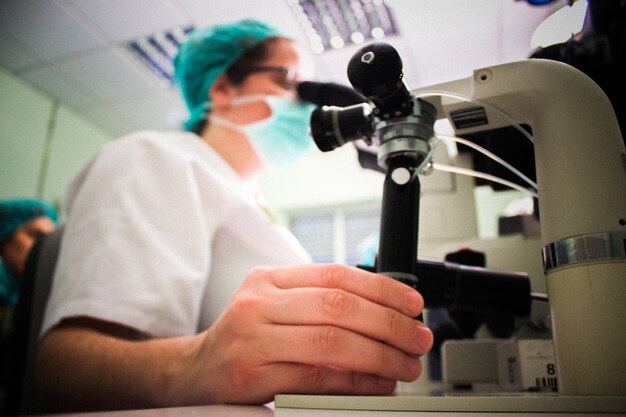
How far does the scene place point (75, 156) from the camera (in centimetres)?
337

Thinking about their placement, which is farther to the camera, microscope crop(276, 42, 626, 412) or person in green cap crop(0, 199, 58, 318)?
person in green cap crop(0, 199, 58, 318)

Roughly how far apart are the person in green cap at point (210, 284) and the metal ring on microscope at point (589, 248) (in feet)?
0.48

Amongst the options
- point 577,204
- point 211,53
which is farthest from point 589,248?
point 211,53

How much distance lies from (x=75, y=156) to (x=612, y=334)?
3793 mm

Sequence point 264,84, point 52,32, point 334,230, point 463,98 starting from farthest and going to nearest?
point 334,230 < point 52,32 < point 264,84 < point 463,98

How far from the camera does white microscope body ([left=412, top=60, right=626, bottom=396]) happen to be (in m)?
0.36

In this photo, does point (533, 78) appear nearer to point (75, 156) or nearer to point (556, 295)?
point (556, 295)

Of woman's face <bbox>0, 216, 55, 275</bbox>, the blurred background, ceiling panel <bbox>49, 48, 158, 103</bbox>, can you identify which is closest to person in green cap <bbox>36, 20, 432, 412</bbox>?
the blurred background

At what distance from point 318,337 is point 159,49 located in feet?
9.57

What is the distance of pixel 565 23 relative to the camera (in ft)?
2.10

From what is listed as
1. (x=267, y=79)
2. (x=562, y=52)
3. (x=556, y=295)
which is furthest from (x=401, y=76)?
(x=267, y=79)

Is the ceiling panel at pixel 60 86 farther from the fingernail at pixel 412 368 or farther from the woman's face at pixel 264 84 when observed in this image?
the fingernail at pixel 412 368

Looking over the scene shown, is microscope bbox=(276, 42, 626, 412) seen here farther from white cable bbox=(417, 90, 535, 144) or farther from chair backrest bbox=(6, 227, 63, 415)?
chair backrest bbox=(6, 227, 63, 415)

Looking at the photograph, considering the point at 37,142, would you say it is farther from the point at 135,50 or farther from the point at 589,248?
the point at 589,248
